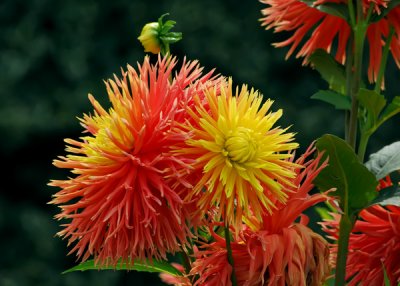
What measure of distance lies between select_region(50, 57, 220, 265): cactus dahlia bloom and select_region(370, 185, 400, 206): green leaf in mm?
180

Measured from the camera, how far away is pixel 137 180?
0.59 m

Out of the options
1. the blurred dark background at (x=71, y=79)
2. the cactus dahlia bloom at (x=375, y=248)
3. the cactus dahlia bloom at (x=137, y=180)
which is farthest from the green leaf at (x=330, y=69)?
the blurred dark background at (x=71, y=79)

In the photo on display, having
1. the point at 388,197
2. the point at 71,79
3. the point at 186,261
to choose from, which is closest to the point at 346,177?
the point at 388,197

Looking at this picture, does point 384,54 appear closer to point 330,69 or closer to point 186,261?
point 330,69

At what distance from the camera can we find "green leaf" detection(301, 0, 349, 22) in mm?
776

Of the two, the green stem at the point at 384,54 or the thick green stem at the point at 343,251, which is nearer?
the thick green stem at the point at 343,251

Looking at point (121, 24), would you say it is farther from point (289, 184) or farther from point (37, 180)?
point (289, 184)

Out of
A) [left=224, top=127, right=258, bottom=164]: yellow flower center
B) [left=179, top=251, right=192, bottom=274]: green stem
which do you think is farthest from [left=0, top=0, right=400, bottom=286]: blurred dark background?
[left=224, top=127, right=258, bottom=164]: yellow flower center

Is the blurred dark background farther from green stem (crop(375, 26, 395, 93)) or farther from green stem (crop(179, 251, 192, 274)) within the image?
green stem (crop(179, 251, 192, 274))

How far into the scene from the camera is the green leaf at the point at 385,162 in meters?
0.73

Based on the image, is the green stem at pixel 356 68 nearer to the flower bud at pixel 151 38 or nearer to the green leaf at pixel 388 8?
the green leaf at pixel 388 8

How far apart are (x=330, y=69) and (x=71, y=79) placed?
62.0 inches

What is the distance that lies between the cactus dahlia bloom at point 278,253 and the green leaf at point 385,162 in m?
0.11

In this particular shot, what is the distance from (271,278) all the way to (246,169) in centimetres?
9
